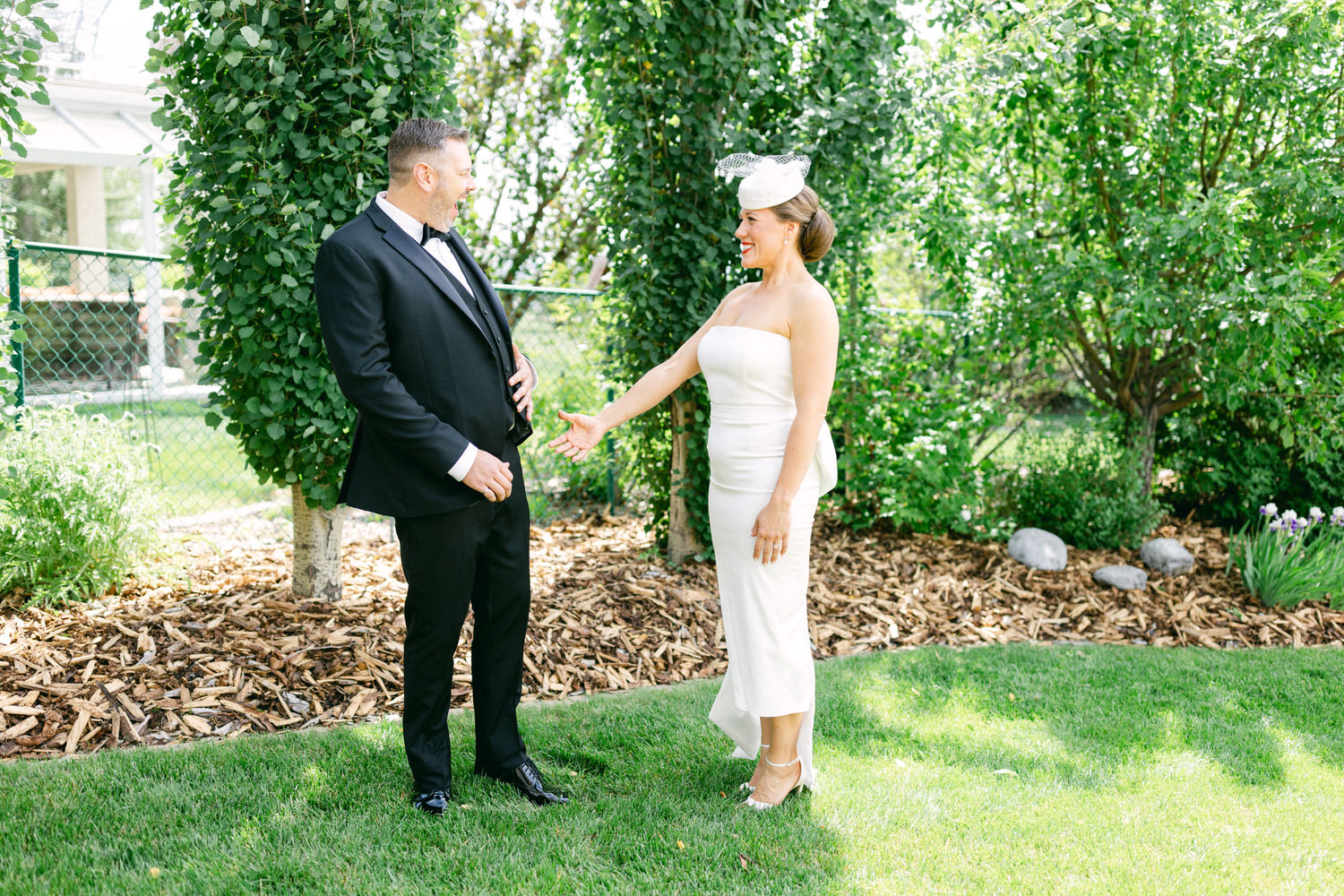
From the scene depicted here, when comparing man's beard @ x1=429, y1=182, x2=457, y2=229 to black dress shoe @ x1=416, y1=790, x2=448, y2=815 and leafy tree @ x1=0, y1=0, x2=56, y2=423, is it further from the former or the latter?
black dress shoe @ x1=416, y1=790, x2=448, y2=815

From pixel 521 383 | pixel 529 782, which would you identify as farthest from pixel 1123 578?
pixel 521 383

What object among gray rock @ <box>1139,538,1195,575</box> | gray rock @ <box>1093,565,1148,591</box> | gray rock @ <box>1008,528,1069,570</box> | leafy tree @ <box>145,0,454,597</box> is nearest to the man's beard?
leafy tree @ <box>145,0,454,597</box>

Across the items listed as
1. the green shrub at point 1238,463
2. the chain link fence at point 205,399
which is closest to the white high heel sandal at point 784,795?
the chain link fence at point 205,399

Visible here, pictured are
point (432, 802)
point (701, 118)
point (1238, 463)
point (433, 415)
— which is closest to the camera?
point (433, 415)

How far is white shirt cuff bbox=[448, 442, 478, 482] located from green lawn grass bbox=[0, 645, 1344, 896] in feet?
3.51

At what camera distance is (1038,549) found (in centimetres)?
606

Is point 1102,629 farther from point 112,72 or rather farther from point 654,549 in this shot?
point 112,72

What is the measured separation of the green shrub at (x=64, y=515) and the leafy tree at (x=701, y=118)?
8.68 ft

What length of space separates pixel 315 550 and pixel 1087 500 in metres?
4.68

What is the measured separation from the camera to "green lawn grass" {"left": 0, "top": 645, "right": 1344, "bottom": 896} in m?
2.72

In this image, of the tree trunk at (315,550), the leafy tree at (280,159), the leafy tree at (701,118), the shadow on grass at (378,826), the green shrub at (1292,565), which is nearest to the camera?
the shadow on grass at (378,826)

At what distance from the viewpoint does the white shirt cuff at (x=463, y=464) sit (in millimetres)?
2803

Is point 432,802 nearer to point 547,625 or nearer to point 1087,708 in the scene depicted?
point 547,625

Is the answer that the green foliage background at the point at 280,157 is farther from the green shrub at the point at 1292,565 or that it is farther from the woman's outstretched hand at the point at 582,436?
the green shrub at the point at 1292,565
